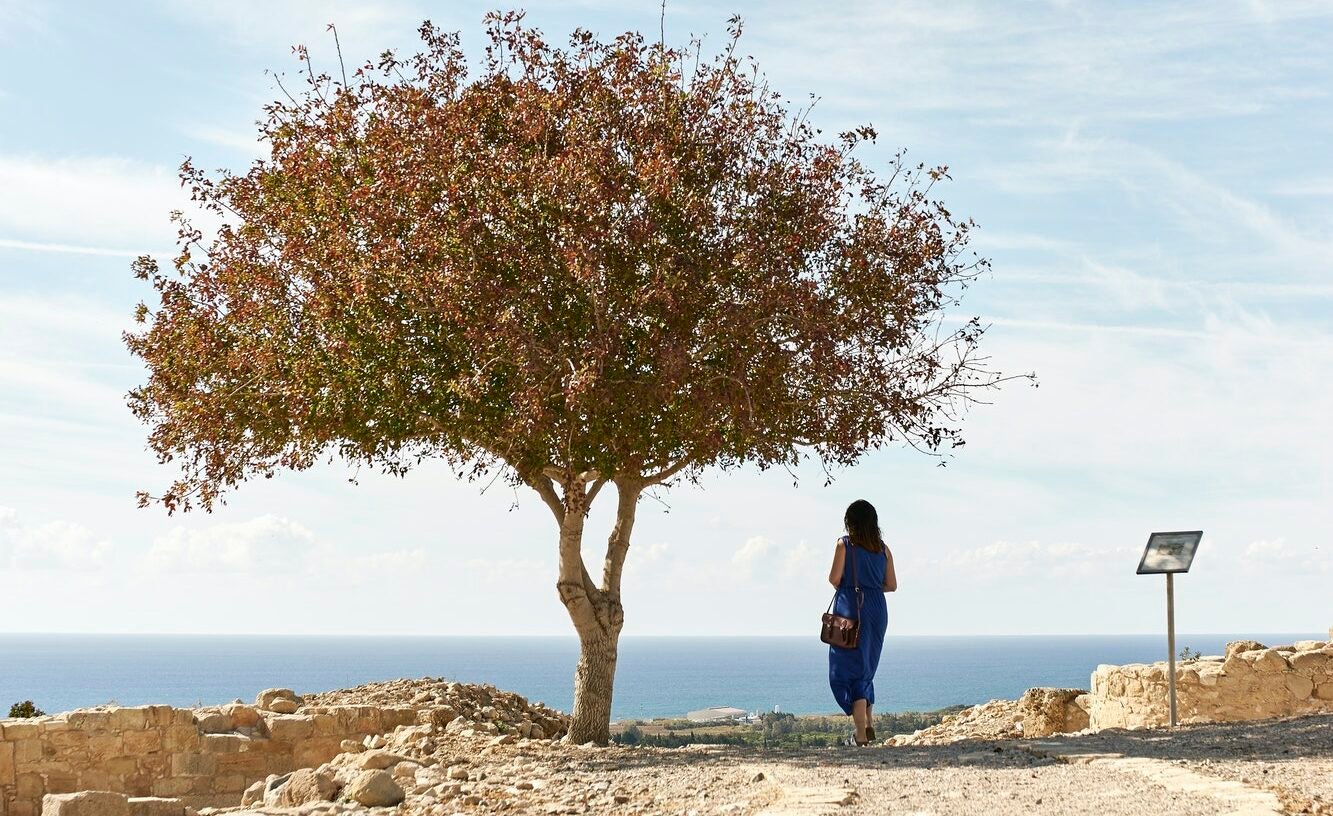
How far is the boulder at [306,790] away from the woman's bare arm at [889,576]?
556 cm

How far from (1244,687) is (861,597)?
25.1ft

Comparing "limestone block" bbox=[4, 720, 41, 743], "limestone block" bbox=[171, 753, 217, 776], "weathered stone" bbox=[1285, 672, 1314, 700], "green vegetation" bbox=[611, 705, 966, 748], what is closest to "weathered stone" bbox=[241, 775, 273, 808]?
"limestone block" bbox=[171, 753, 217, 776]

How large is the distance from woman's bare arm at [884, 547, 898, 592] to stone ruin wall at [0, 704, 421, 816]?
20.7 feet

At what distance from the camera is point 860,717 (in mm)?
12344

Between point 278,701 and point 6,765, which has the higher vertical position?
point 278,701

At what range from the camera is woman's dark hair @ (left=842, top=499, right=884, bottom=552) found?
12109 mm

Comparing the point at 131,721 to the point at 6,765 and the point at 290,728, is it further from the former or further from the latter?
the point at 290,728

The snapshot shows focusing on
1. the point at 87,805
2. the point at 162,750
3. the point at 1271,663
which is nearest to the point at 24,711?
the point at 162,750

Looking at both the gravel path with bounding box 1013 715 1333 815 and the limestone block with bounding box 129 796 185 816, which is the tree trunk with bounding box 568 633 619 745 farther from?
the gravel path with bounding box 1013 715 1333 815

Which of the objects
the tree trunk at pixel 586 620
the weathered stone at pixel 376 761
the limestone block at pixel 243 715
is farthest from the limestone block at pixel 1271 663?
the limestone block at pixel 243 715

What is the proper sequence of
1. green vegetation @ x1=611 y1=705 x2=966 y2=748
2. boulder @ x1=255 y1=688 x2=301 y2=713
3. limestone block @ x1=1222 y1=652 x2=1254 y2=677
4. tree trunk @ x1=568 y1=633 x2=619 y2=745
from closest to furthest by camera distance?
tree trunk @ x1=568 y1=633 x2=619 y2=745 → green vegetation @ x1=611 y1=705 x2=966 y2=748 → boulder @ x1=255 y1=688 x2=301 y2=713 → limestone block @ x1=1222 y1=652 x2=1254 y2=677

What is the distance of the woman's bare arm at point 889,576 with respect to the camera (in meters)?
12.2

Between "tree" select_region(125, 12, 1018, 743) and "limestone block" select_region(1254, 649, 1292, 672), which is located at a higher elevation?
"tree" select_region(125, 12, 1018, 743)

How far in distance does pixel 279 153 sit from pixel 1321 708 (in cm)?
1525
